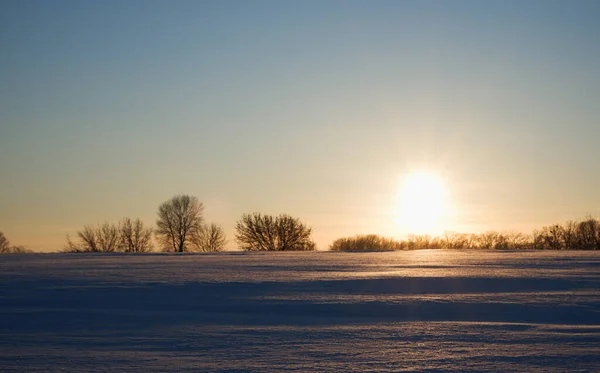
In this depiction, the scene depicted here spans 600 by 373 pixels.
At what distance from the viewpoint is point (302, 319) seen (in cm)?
814

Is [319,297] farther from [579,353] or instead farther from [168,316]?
[579,353]

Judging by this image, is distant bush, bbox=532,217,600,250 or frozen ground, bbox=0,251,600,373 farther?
distant bush, bbox=532,217,600,250

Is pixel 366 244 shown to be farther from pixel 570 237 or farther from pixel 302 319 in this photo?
pixel 302 319

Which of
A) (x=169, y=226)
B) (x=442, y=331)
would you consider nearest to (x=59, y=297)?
(x=442, y=331)

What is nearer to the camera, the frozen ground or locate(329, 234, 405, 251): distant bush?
the frozen ground

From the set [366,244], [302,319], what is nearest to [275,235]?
[366,244]

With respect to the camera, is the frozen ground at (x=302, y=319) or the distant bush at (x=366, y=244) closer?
the frozen ground at (x=302, y=319)

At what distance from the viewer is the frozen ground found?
230 inches

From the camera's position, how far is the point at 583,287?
33.7 ft

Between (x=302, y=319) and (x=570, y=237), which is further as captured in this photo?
(x=570, y=237)

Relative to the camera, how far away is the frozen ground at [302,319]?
5.84 m

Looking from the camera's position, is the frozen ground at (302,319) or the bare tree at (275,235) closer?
the frozen ground at (302,319)

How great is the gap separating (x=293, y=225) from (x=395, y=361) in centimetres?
3102

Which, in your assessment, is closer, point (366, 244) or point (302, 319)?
point (302, 319)
